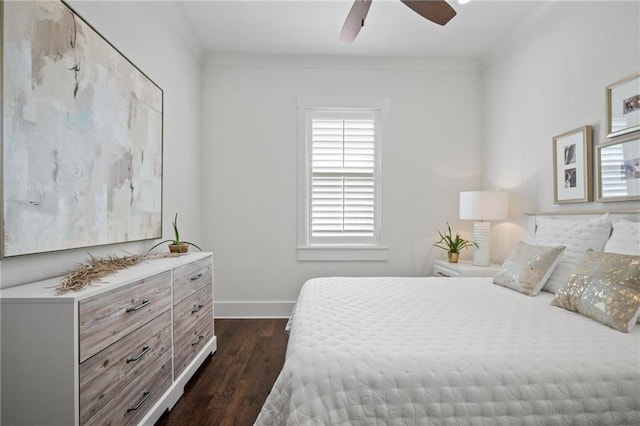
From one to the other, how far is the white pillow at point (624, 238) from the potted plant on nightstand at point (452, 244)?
1733mm

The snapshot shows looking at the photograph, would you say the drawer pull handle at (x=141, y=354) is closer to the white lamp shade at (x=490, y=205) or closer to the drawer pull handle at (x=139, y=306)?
the drawer pull handle at (x=139, y=306)

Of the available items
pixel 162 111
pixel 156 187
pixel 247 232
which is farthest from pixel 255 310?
pixel 162 111

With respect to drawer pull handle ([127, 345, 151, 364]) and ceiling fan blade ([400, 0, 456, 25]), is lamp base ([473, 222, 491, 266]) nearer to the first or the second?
ceiling fan blade ([400, 0, 456, 25])

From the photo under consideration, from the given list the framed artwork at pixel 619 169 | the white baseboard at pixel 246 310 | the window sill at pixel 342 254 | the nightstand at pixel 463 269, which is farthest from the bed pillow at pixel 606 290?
the white baseboard at pixel 246 310

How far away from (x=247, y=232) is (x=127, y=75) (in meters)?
2.04

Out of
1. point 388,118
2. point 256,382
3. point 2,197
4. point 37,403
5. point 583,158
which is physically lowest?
point 256,382

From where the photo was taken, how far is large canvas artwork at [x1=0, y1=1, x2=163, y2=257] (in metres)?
1.33

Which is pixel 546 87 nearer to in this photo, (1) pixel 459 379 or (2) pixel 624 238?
(2) pixel 624 238

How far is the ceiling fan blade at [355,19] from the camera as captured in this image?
6.80ft

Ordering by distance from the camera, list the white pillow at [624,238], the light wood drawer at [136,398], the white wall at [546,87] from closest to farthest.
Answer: the light wood drawer at [136,398] < the white pillow at [624,238] < the white wall at [546,87]

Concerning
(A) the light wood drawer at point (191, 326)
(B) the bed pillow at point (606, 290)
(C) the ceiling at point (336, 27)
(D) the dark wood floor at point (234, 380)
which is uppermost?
(C) the ceiling at point (336, 27)

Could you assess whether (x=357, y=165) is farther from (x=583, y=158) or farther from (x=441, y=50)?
(x=583, y=158)

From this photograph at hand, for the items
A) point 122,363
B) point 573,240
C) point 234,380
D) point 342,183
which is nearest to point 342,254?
point 342,183

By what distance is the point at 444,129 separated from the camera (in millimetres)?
3949
